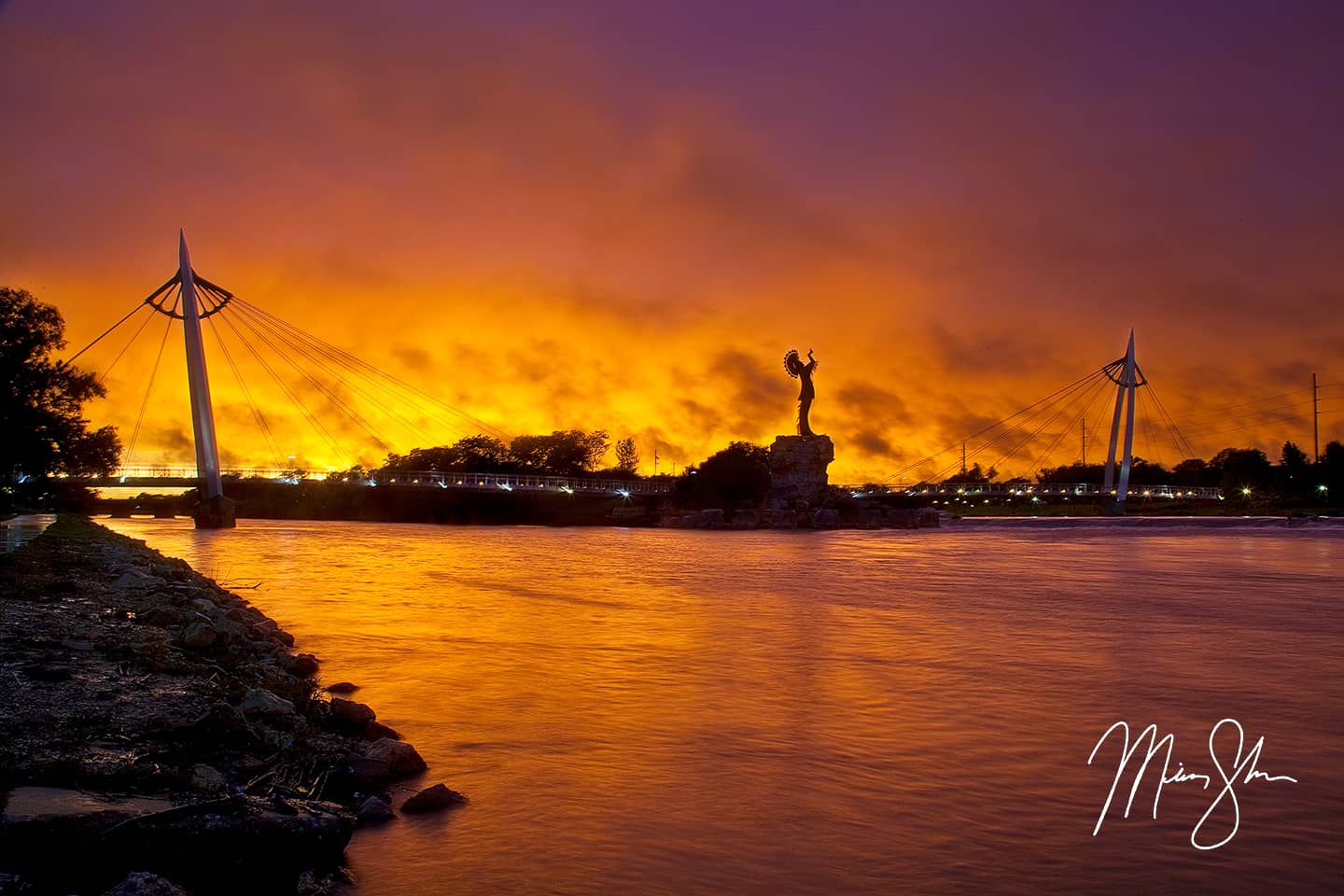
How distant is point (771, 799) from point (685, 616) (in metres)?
14.2

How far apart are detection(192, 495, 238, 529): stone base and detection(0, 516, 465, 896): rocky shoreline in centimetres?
6180

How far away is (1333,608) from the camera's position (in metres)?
22.3

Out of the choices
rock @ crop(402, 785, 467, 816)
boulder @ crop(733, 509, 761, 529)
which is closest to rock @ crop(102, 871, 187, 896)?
rock @ crop(402, 785, 467, 816)

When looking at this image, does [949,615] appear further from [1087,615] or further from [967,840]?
[967,840]

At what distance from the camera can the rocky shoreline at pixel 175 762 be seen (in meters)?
4.61

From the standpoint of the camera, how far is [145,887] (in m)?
4.23

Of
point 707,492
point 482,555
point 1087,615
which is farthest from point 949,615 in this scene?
point 707,492

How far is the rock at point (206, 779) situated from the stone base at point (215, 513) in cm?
6955

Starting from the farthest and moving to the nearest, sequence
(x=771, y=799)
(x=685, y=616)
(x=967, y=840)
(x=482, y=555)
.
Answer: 1. (x=482, y=555)
2. (x=685, y=616)
3. (x=771, y=799)
4. (x=967, y=840)

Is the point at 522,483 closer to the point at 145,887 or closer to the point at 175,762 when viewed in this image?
the point at 175,762

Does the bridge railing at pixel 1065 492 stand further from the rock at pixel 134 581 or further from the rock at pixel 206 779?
the rock at pixel 206 779

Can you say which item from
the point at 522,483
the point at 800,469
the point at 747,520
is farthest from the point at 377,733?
the point at 522,483
